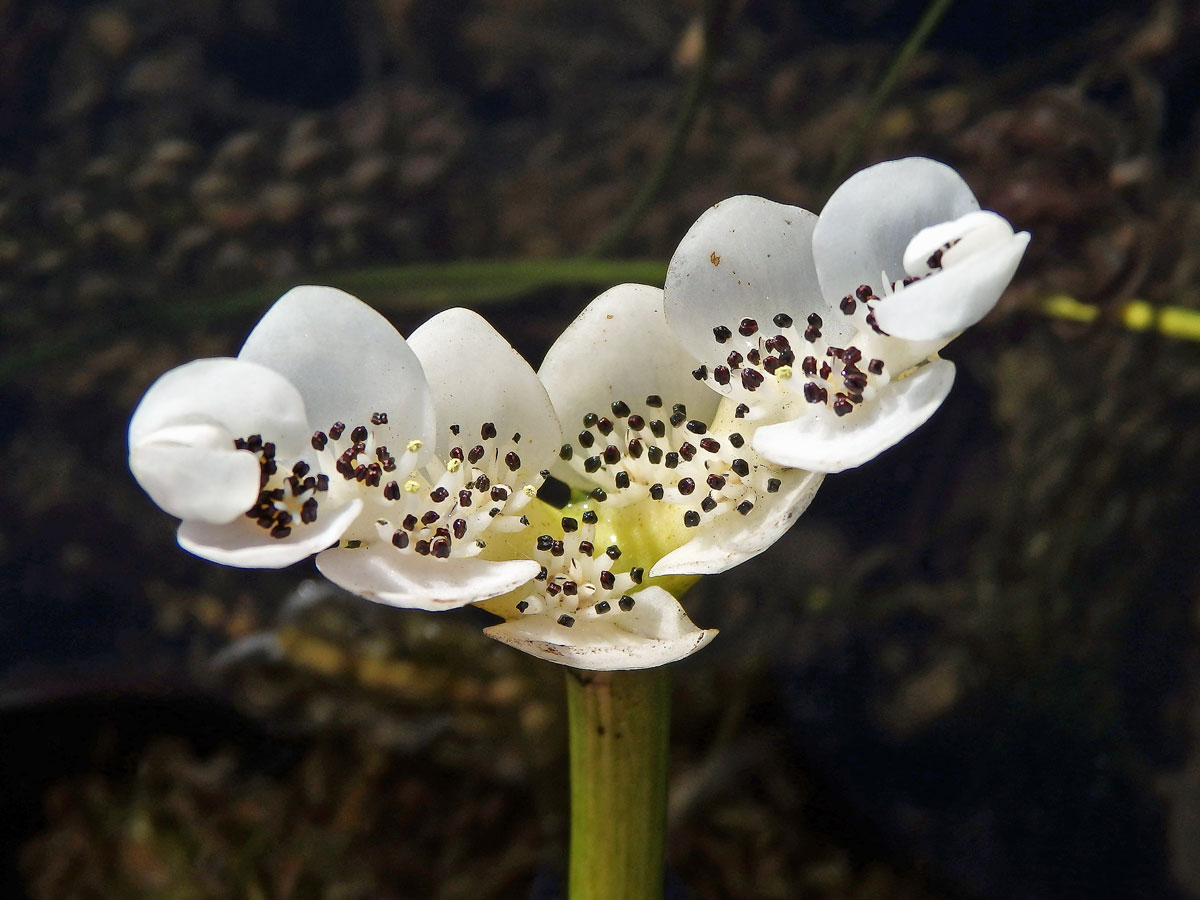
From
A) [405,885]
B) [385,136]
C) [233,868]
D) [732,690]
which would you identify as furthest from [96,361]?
[732,690]

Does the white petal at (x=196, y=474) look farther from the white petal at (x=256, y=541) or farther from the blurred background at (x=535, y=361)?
the blurred background at (x=535, y=361)

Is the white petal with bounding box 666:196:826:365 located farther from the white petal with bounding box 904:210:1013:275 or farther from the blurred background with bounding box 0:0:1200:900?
the blurred background with bounding box 0:0:1200:900

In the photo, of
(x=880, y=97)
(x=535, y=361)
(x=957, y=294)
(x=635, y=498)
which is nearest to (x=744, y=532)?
(x=635, y=498)

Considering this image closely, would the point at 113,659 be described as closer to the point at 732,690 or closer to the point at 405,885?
the point at 405,885

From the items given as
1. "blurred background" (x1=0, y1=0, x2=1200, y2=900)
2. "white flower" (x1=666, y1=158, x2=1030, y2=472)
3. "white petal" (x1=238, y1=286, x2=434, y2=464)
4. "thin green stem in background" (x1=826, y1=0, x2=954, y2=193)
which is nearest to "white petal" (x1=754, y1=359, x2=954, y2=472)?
"white flower" (x1=666, y1=158, x2=1030, y2=472)

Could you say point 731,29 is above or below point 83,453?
above
